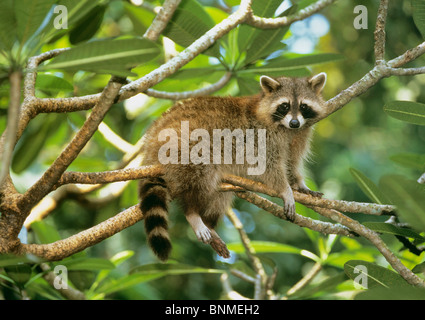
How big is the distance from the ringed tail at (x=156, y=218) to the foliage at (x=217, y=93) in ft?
1.55

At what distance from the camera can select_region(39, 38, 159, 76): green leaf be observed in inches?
78.7

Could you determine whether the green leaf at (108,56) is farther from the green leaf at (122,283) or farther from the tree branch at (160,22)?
the green leaf at (122,283)

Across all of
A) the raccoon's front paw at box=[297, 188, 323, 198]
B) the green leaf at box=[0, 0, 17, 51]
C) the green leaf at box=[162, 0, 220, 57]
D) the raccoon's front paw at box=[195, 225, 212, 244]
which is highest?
the green leaf at box=[162, 0, 220, 57]

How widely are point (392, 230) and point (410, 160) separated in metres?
0.81

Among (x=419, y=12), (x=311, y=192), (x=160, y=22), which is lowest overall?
(x=311, y=192)

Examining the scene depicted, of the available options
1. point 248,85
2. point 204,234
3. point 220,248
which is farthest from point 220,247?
point 248,85

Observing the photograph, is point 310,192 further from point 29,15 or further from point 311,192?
point 29,15

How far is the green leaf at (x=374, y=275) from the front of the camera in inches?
105

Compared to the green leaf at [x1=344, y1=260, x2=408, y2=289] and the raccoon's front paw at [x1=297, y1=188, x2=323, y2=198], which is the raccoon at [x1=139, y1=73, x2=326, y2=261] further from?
the green leaf at [x1=344, y1=260, x2=408, y2=289]

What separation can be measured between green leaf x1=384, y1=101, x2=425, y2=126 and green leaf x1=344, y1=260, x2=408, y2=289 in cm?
→ 92

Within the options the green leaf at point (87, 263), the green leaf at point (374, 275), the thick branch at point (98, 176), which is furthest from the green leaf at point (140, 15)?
the green leaf at point (374, 275)

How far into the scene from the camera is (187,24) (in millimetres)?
3412

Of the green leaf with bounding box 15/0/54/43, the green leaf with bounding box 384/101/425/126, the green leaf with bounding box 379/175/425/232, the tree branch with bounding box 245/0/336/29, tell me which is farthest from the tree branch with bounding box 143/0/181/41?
the green leaf with bounding box 384/101/425/126

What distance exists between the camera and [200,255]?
593 cm
